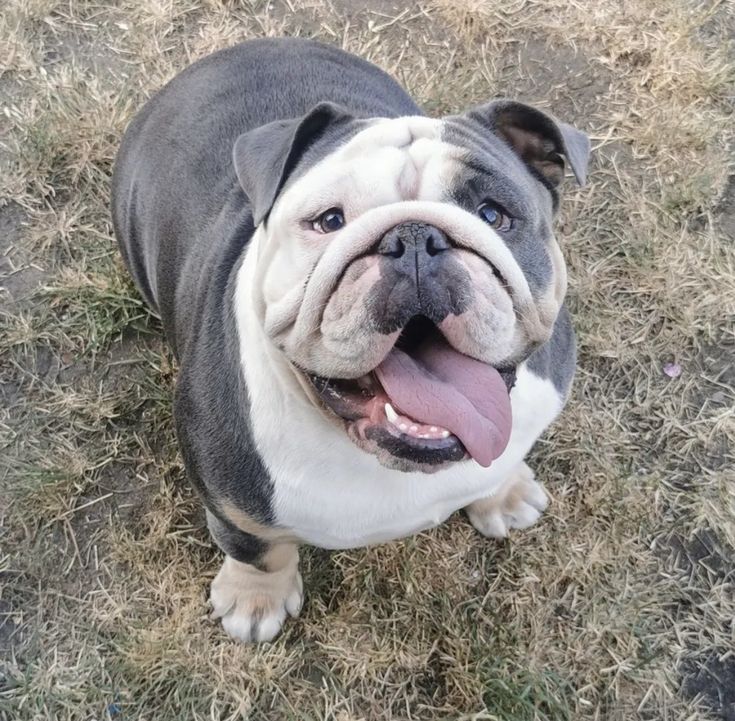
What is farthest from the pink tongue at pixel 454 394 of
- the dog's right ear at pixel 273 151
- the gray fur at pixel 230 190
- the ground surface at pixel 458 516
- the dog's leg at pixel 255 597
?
the ground surface at pixel 458 516

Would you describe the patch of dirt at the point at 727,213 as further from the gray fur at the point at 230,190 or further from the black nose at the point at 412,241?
the black nose at the point at 412,241

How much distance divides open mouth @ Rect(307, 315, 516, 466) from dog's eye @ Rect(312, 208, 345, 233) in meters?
0.28

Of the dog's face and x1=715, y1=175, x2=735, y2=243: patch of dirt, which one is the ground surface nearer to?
x1=715, y1=175, x2=735, y2=243: patch of dirt

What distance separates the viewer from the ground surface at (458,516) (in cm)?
330

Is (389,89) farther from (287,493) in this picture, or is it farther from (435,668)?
(435,668)

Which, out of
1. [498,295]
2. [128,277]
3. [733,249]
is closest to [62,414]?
[128,277]

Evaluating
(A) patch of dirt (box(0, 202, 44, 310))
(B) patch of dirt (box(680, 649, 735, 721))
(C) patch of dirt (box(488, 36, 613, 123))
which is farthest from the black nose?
(C) patch of dirt (box(488, 36, 613, 123))

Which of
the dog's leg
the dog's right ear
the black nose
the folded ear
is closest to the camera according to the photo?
the black nose

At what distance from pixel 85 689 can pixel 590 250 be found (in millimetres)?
2628

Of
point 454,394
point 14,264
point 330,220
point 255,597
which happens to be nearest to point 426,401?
point 454,394

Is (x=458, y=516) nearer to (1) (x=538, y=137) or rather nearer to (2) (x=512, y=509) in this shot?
(2) (x=512, y=509)

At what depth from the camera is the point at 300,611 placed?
3.37 m

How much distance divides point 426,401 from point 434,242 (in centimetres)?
35

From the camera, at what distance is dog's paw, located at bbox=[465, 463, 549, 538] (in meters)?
3.43
